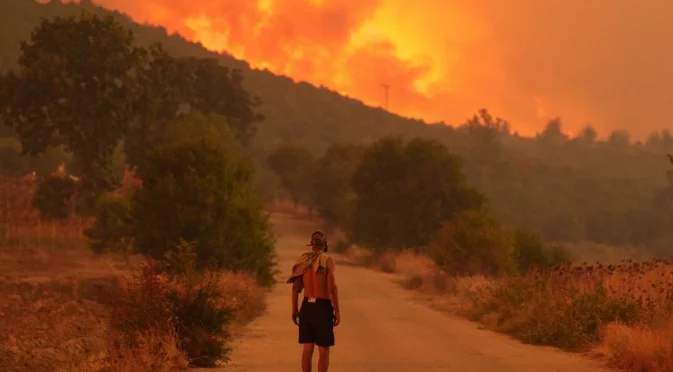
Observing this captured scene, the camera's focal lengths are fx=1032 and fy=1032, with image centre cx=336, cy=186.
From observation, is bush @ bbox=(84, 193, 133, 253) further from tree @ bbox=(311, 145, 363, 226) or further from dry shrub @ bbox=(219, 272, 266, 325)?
tree @ bbox=(311, 145, 363, 226)

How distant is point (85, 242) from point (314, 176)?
142ft

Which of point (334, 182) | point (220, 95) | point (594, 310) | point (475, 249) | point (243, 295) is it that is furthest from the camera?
point (220, 95)

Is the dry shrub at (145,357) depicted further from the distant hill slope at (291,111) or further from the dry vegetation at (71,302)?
the distant hill slope at (291,111)

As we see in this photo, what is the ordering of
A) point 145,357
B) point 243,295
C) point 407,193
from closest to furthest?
point 145,357 < point 243,295 < point 407,193

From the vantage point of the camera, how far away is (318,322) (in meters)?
13.4

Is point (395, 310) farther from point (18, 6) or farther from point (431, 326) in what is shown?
point (18, 6)

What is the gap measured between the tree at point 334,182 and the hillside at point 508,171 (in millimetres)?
26844

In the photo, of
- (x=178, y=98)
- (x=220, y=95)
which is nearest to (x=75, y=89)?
(x=178, y=98)

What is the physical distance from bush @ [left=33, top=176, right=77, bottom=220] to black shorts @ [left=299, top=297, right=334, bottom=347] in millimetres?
43311

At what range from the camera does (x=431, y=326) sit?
2425 centimetres

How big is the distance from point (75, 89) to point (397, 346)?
3821 cm

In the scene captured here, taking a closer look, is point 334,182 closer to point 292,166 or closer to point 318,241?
point 292,166

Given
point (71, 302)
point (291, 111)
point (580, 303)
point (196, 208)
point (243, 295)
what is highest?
point (291, 111)

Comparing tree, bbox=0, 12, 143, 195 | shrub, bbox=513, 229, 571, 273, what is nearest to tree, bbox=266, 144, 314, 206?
tree, bbox=0, 12, 143, 195
